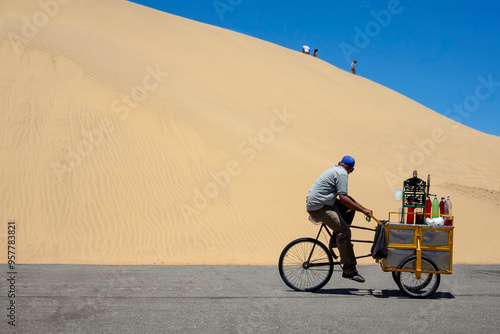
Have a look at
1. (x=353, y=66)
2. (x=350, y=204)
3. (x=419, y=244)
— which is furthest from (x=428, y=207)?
(x=353, y=66)

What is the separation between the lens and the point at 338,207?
6.54 meters

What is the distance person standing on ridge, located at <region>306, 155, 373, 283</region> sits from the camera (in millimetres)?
6344

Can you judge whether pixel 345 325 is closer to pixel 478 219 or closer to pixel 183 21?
pixel 478 219

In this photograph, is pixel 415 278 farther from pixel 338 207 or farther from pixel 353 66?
pixel 353 66

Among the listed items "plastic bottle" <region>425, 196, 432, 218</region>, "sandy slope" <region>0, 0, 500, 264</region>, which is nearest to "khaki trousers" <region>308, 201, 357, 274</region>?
"plastic bottle" <region>425, 196, 432, 218</region>

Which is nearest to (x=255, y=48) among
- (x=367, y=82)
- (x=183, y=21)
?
(x=183, y=21)

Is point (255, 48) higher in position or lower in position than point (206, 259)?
higher

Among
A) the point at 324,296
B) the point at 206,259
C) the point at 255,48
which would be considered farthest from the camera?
the point at 255,48

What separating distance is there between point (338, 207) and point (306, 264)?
2.86ft

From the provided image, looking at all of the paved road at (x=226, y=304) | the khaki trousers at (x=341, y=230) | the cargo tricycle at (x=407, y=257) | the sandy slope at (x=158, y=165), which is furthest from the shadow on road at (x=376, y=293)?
→ the sandy slope at (x=158, y=165)

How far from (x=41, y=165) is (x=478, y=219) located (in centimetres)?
1429

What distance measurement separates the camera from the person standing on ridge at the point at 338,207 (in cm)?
634

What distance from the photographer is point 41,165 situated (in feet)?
45.5

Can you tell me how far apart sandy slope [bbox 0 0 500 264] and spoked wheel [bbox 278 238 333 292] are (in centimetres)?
450
